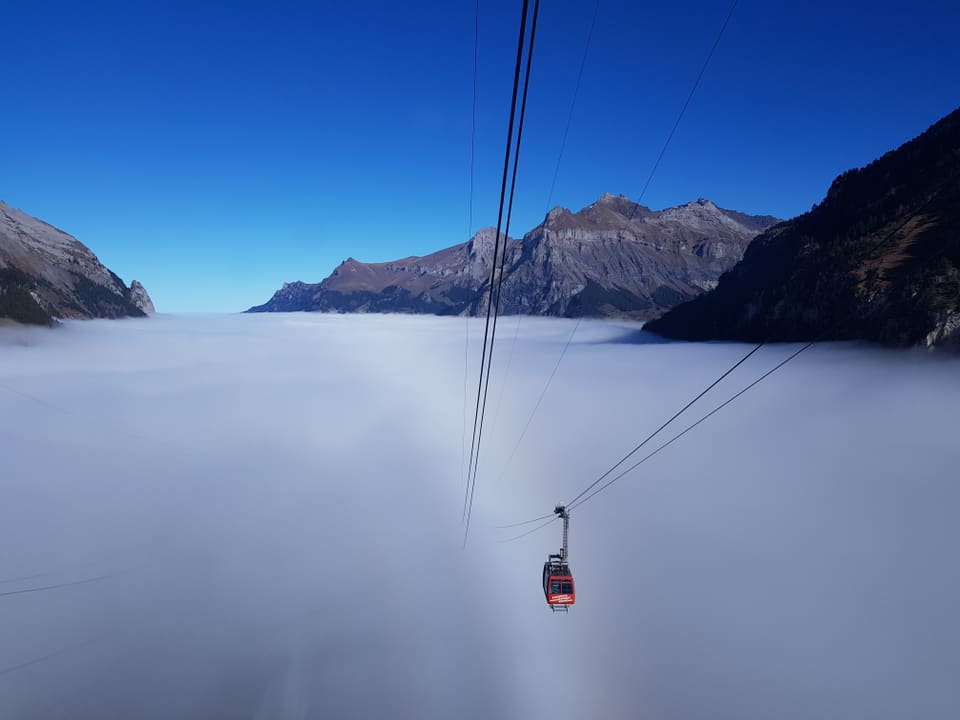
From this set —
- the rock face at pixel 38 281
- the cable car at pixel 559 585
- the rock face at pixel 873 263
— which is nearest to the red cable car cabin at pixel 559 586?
the cable car at pixel 559 585

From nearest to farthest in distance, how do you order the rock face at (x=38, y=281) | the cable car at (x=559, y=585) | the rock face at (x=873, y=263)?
the cable car at (x=559, y=585) → the rock face at (x=873, y=263) → the rock face at (x=38, y=281)

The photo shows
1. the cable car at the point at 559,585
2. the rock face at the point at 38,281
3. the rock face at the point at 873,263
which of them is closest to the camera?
the cable car at the point at 559,585

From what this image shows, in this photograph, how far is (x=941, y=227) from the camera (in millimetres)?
72750

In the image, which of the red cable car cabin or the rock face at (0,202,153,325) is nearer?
the red cable car cabin

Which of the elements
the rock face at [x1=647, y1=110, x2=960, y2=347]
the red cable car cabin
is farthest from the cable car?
the rock face at [x1=647, y1=110, x2=960, y2=347]

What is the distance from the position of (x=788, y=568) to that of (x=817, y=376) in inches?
2375

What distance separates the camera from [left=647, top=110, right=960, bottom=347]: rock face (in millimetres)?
69938

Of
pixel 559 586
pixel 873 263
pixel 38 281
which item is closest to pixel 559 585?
pixel 559 586

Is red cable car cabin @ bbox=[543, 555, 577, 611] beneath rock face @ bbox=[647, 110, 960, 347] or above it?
beneath

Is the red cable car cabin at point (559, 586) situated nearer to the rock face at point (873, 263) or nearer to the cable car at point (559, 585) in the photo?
the cable car at point (559, 585)

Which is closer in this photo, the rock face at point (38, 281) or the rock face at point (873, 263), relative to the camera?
the rock face at point (873, 263)

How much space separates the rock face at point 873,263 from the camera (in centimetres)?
6994

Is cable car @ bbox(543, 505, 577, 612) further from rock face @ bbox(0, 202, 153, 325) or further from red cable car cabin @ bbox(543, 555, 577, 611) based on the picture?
rock face @ bbox(0, 202, 153, 325)

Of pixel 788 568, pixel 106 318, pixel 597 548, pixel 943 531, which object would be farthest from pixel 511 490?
pixel 106 318
